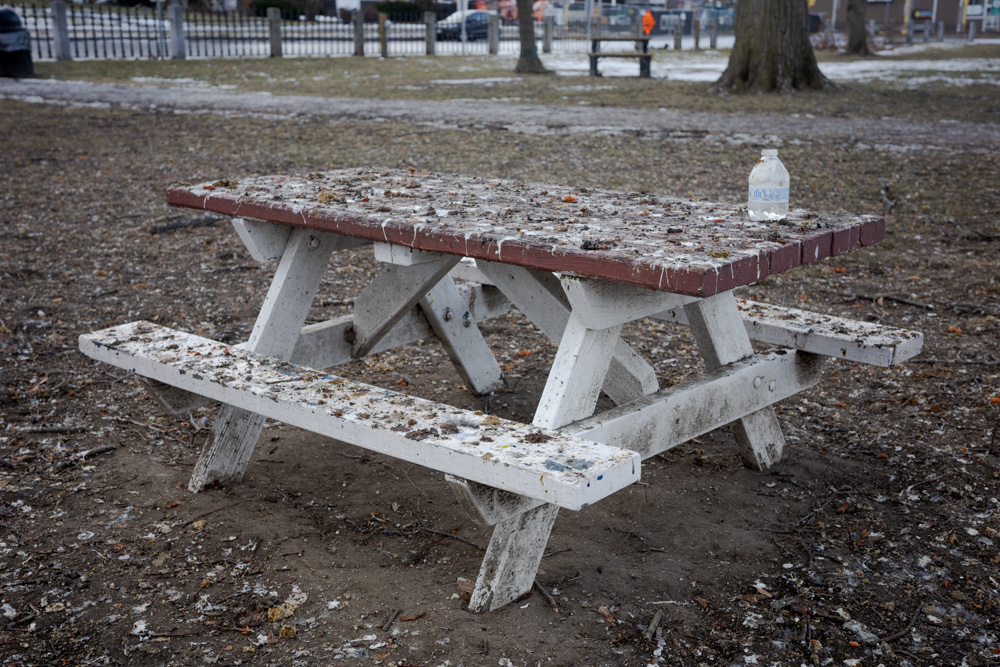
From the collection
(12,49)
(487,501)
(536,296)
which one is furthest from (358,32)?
(487,501)

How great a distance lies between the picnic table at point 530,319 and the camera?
2113mm

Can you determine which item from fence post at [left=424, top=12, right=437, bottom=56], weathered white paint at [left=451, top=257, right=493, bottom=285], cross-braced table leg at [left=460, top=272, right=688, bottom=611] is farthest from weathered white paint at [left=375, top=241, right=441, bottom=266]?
fence post at [left=424, top=12, right=437, bottom=56]

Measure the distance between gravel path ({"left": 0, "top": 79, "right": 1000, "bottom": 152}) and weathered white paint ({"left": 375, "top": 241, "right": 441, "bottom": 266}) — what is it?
26.0 ft

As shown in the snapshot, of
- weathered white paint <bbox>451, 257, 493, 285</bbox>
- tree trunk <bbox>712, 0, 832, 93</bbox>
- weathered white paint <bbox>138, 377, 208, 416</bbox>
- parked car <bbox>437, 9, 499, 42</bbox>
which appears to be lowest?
weathered white paint <bbox>138, 377, 208, 416</bbox>

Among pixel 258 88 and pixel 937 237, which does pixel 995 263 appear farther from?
pixel 258 88

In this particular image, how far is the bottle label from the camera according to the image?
2555mm

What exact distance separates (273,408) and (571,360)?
0.86 meters

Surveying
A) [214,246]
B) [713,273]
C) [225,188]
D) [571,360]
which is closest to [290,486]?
[225,188]

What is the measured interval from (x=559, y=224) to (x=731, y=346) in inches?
32.2

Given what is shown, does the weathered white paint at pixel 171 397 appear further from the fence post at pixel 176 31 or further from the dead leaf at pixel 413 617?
the fence post at pixel 176 31

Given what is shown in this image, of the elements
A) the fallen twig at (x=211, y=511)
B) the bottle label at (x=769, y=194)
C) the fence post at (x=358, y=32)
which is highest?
the fence post at (x=358, y=32)

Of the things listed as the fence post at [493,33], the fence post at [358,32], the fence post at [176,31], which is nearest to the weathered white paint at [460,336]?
the fence post at [176,31]

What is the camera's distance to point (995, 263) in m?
5.56

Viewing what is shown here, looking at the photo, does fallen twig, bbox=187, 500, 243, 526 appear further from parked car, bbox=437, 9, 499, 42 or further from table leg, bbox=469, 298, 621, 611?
parked car, bbox=437, 9, 499, 42
